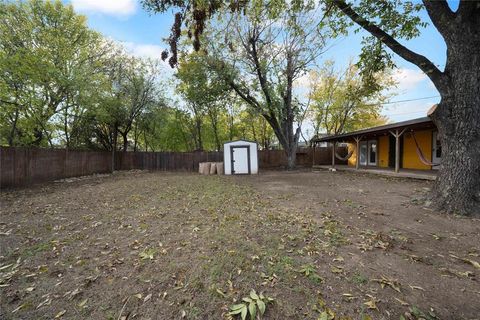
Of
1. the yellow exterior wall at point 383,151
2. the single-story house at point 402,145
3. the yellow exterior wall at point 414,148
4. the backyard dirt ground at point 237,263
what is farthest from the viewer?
the yellow exterior wall at point 383,151

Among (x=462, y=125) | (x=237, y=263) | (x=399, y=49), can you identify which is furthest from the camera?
(x=399, y=49)

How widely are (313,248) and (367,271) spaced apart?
65 cm

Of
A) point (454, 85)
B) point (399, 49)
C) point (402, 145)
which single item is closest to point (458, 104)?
point (454, 85)

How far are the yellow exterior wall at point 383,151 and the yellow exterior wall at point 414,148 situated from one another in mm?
1280

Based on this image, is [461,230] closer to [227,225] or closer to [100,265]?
[227,225]

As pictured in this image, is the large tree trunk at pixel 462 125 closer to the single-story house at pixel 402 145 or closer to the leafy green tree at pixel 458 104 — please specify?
the leafy green tree at pixel 458 104

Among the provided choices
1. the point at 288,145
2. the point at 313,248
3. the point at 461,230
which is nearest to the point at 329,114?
the point at 288,145

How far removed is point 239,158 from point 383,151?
27.1ft

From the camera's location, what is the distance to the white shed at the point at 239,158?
12867 mm

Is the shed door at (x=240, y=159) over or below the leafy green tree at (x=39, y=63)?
below

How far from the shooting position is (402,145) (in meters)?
12.1

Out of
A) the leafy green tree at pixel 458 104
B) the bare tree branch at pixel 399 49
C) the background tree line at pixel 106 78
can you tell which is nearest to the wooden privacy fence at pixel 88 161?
the background tree line at pixel 106 78

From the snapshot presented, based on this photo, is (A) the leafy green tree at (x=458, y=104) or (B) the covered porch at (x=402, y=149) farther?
(B) the covered porch at (x=402, y=149)

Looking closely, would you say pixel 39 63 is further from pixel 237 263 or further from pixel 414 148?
pixel 414 148
